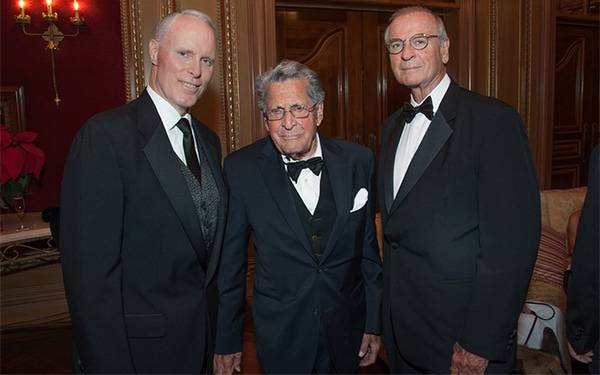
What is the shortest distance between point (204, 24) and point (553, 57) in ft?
16.4

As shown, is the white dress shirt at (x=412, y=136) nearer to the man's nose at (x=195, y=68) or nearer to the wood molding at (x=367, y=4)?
the man's nose at (x=195, y=68)

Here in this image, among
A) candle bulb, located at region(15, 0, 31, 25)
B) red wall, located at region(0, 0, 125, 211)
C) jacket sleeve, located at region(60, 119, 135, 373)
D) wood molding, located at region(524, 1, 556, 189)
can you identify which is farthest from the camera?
wood molding, located at region(524, 1, 556, 189)

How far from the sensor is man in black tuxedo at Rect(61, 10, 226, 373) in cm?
140

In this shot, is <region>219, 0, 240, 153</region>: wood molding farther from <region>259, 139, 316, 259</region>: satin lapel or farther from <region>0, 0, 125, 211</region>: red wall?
<region>259, 139, 316, 259</region>: satin lapel

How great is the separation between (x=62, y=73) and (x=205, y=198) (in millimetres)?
2785

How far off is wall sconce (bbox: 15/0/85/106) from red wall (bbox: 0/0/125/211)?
0.03 meters

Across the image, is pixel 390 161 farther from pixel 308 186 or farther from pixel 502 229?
pixel 502 229

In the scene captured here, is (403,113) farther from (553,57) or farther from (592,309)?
(553,57)

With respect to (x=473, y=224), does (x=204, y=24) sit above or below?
above

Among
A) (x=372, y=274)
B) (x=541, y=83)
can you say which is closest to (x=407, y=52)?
(x=372, y=274)

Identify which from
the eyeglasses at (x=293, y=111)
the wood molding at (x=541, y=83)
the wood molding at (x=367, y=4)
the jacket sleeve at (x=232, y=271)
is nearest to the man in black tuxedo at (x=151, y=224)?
the jacket sleeve at (x=232, y=271)

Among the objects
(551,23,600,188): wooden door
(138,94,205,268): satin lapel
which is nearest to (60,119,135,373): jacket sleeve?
(138,94,205,268): satin lapel

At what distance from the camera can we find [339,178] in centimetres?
195

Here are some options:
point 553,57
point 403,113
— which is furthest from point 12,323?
point 553,57
